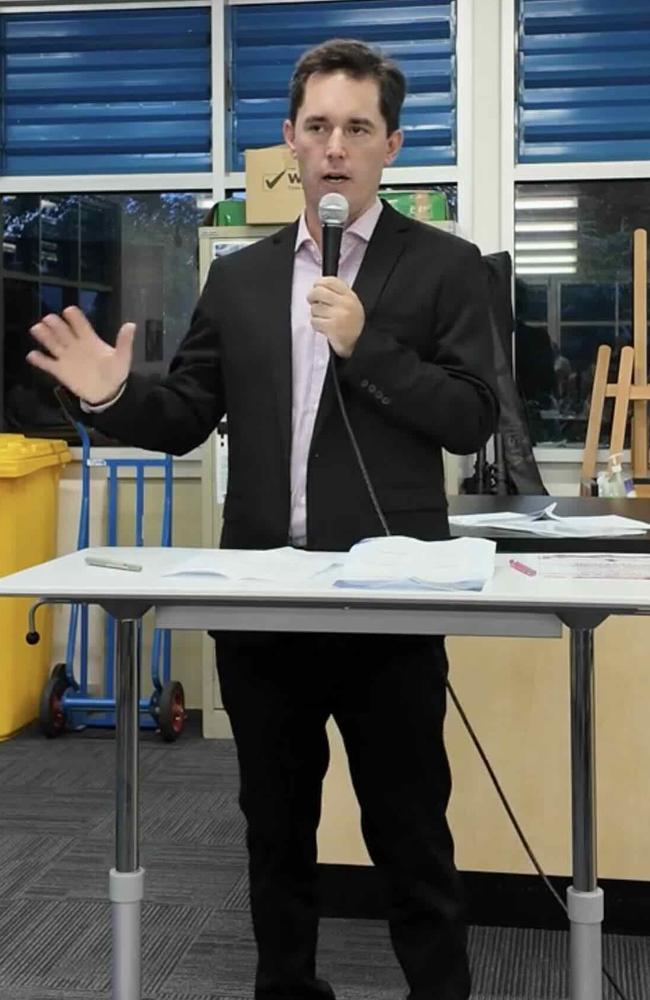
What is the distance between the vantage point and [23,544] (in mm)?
3752

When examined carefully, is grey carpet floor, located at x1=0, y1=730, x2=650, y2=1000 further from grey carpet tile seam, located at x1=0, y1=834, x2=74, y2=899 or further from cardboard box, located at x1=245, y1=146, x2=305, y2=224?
cardboard box, located at x1=245, y1=146, x2=305, y2=224

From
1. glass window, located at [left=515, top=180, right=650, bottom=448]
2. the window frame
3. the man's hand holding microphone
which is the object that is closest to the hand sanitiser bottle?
glass window, located at [left=515, top=180, right=650, bottom=448]

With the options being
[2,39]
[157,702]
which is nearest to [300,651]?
[157,702]

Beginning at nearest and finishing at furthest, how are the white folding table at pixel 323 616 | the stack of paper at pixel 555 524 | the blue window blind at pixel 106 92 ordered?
1. the white folding table at pixel 323 616
2. the stack of paper at pixel 555 524
3. the blue window blind at pixel 106 92

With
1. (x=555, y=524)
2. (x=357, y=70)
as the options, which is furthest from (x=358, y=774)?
(x=357, y=70)

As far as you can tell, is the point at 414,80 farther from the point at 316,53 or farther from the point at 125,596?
the point at 125,596

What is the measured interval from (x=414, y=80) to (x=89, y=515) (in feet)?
6.23

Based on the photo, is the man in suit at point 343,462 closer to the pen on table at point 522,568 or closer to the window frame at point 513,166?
the pen on table at point 522,568

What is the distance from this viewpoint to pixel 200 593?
1300 mm

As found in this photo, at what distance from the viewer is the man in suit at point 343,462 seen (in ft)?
5.03

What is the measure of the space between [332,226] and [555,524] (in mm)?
950

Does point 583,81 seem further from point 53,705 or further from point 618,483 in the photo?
point 53,705

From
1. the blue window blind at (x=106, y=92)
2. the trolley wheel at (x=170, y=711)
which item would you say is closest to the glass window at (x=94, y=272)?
the blue window blind at (x=106, y=92)

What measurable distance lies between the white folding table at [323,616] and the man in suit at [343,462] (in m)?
0.16
